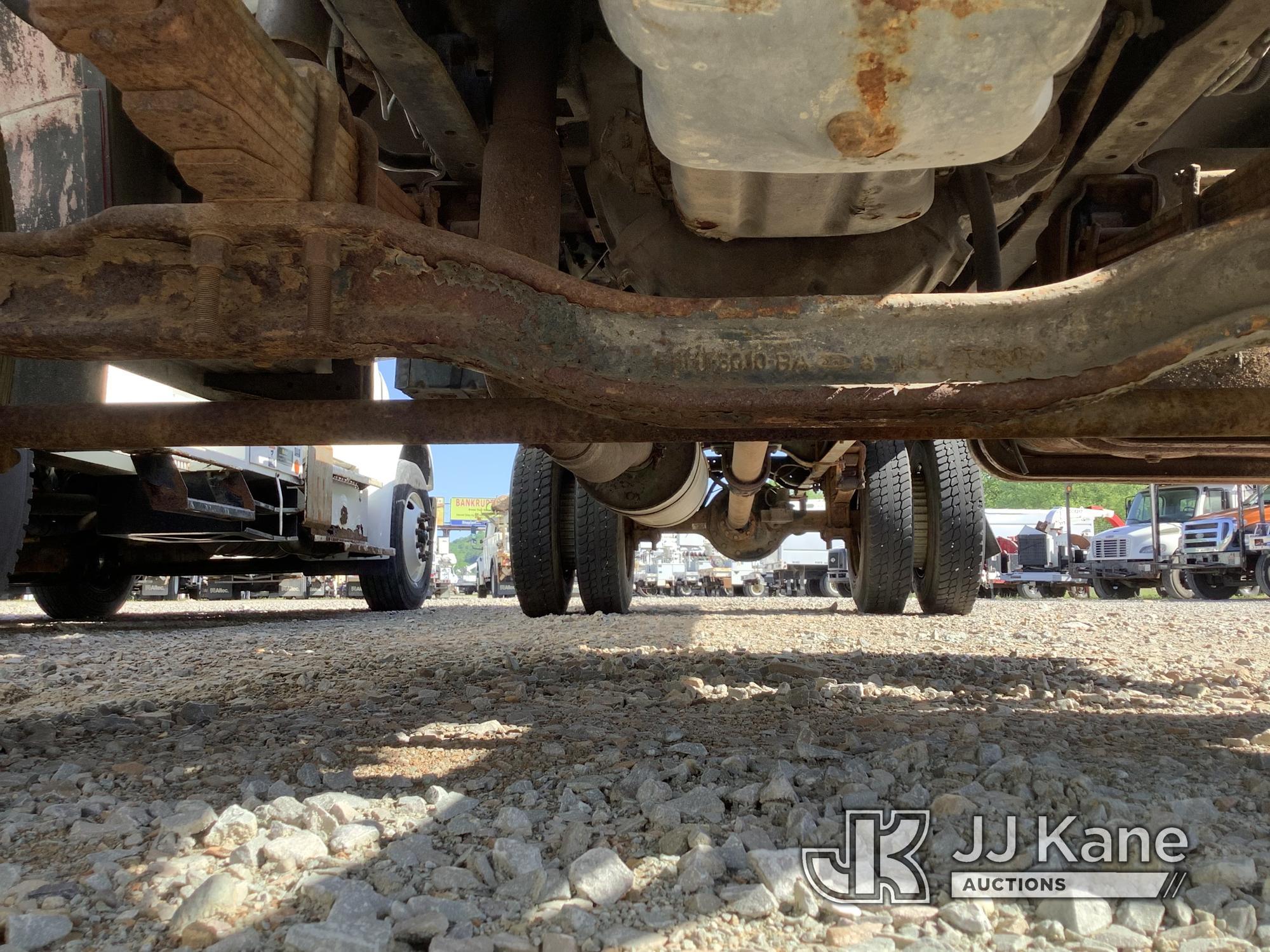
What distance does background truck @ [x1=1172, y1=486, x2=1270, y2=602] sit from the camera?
545 inches

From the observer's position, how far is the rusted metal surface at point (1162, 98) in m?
1.24

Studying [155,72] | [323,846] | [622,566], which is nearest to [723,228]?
[155,72]

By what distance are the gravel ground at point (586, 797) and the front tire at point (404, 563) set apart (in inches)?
193

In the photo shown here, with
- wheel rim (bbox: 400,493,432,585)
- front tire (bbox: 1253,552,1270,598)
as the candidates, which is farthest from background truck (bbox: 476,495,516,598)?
front tire (bbox: 1253,552,1270,598)

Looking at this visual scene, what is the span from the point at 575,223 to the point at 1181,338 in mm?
1507

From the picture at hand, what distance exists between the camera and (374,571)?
8.27 metres

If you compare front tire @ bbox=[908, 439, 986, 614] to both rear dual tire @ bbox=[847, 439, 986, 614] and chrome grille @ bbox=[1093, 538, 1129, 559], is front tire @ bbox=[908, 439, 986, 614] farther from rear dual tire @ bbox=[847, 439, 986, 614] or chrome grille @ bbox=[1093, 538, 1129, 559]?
chrome grille @ bbox=[1093, 538, 1129, 559]

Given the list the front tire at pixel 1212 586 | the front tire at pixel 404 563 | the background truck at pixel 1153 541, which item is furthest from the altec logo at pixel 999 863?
the front tire at pixel 1212 586

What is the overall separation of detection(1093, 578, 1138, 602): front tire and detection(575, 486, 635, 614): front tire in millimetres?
15448

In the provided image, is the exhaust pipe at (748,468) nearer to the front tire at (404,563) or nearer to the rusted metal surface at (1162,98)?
the rusted metal surface at (1162,98)

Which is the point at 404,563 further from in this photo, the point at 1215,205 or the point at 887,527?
the point at 1215,205

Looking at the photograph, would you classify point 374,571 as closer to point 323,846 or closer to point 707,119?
point 323,846

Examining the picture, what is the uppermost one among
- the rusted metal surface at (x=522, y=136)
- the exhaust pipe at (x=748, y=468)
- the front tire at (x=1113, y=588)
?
the rusted metal surface at (x=522, y=136)

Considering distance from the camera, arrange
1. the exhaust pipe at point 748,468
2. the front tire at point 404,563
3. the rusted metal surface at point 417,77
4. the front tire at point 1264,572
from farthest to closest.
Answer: the front tire at point 1264,572 < the front tire at point 404,563 < the exhaust pipe at point 748,468 < the rusted metal surface at point 417,77
